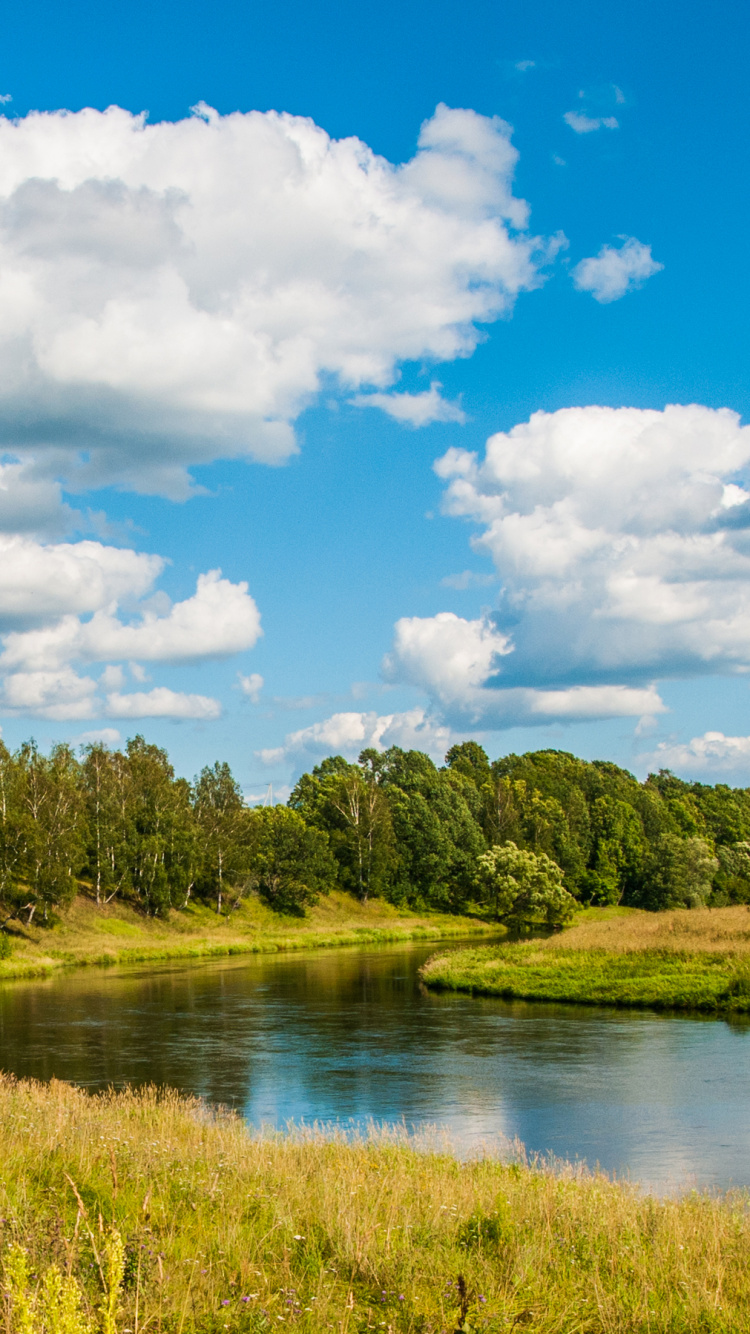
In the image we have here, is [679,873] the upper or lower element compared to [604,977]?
lower

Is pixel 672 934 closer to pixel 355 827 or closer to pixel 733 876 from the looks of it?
pixel 355 827

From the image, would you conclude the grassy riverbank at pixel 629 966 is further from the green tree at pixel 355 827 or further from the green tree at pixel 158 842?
the green tree at pixel 355 827

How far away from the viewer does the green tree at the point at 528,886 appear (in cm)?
9088

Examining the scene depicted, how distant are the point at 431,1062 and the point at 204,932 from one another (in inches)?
2267

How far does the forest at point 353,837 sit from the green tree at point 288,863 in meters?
0.18

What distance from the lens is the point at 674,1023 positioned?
40375 mm

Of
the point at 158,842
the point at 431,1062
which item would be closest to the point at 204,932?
the point at 158,842

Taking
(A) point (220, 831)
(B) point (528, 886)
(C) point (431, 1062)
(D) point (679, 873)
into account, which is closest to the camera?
(C) point (431, 1062)

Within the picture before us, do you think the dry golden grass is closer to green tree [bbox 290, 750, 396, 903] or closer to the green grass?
the green grass

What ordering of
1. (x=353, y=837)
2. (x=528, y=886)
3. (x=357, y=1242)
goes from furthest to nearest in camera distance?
(x=353, y=837), (x=528, y=886), (x=357, y=1242)

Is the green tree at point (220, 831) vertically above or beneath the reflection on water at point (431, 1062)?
above

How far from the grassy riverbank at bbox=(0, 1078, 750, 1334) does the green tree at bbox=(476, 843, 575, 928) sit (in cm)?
7748

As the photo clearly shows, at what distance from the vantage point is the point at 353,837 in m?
116

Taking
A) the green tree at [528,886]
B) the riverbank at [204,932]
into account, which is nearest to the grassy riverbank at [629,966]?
the riverbank at [204,932]
